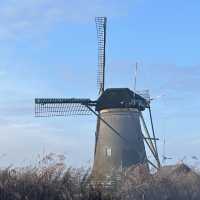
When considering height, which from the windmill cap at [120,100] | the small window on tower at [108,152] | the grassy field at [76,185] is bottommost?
the grassy field at [76,185]

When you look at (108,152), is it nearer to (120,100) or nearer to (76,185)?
(120,100)

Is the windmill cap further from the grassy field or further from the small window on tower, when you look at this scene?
the grassy field

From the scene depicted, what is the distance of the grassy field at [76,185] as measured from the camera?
46.0 feet

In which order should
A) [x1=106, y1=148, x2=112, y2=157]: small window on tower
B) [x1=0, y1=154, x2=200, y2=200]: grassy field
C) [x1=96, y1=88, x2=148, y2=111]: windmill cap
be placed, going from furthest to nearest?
[x1=96, y1=88, x2=148, y2=111]: windmill cap, [x1=106, y1=148, x2=112, y2=157]: small window on tower, [x1=0, y1=154, x2=200, y2=200]: grassy field

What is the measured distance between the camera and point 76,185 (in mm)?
14938

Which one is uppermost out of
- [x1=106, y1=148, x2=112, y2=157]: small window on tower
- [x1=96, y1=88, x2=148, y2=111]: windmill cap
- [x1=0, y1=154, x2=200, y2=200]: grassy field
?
[x1=96, y1=88, x2=148, y2=111]: windmill cap

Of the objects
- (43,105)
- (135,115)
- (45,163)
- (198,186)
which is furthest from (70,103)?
(45,163)

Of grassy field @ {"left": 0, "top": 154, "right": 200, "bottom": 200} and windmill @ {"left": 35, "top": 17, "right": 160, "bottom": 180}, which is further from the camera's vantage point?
windmill @ {"left": 35, "top": 17, "right": 160, "bottom": 180}

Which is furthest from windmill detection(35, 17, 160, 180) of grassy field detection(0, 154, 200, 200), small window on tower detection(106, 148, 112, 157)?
grassy field detection(0, 154, 200, 200)

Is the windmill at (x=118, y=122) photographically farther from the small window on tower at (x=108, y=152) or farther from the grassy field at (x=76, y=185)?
the grassy field at (x=76, y=185)

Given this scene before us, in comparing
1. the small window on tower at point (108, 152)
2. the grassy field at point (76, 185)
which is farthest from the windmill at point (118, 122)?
the grassy field at point (76, 185)

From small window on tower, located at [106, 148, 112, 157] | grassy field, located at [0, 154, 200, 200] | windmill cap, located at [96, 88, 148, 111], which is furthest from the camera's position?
windmill cap, located at [96, 88, 148, 111]

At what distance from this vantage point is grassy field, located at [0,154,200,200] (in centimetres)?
1403

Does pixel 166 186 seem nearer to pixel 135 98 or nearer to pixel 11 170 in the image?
pixel 11 170
